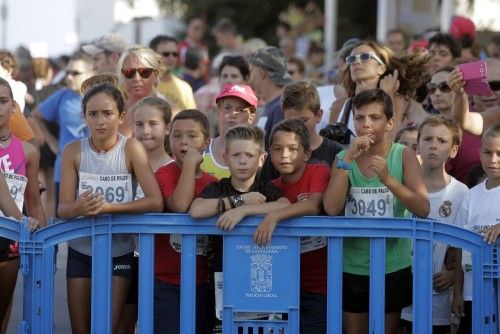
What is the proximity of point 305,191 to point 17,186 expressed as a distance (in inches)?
64.5

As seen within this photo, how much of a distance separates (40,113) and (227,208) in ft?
17.2

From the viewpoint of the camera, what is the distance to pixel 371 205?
6102mm

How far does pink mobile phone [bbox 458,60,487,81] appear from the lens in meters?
6.64

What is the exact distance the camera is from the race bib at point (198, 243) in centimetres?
602

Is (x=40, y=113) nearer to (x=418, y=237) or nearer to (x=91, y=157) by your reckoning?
(x=91, y=157)

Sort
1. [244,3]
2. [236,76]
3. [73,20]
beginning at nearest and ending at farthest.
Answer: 1. [236,76]
2. [73,20]
3. [244,3]

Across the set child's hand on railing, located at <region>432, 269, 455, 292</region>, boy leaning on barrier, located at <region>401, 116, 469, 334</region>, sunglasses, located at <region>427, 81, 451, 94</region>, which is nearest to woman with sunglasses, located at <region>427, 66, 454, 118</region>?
sunglasses, located at <region>427, 81, 451, 94</region>

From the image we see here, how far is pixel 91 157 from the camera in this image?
20.1 ft

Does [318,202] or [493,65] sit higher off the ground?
[493,65]

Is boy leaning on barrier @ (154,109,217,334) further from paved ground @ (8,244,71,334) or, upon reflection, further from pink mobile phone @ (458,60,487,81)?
paved ground @ (8,244,71,334)

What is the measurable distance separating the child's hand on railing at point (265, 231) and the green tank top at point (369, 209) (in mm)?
667

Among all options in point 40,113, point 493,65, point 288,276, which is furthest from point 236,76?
point 288,276

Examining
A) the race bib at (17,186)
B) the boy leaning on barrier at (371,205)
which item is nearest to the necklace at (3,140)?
the race bib at (17,186)

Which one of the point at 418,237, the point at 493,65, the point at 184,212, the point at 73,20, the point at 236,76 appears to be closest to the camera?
the point at 418,237
